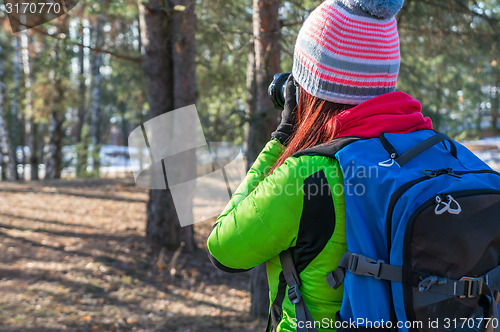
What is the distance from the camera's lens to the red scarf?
1328 millimetres

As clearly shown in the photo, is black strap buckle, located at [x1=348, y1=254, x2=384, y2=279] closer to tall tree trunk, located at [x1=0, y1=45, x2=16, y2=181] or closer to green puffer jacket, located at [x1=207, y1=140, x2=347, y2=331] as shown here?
green puffer jacket, located at [x1=207, y1=140, x2=347, y2=331]

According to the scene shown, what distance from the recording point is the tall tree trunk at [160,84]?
234 inches

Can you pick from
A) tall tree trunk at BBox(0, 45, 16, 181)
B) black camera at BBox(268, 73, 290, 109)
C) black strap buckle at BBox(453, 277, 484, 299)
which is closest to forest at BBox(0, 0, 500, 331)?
black camera at BBox(268, 73, 290, 109)

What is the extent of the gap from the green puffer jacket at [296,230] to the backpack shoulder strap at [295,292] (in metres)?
0.02

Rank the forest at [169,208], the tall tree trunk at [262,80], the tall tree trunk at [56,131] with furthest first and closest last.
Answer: the tall tree trunk at [56,131] < the forest at [169,208] < the tall tree trunk at [262,80]

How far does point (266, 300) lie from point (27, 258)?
365 cm

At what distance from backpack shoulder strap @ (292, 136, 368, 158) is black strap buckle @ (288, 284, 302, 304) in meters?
0.43

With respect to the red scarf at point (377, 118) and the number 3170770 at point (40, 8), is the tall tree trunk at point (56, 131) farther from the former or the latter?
the red scarf at point (377, 118)

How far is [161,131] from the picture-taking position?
6.16 m

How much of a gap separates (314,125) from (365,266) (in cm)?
50

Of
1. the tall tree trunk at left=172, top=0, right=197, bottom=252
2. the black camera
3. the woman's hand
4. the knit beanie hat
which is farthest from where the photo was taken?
the tall tree trunk at left=172, top=0, right=197, bottom=252

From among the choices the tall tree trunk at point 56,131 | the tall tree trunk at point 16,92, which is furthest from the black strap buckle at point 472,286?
the tall tree trunk at point 16,92

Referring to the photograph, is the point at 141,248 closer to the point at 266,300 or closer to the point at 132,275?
the point at 132,275

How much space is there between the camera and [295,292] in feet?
4.34
